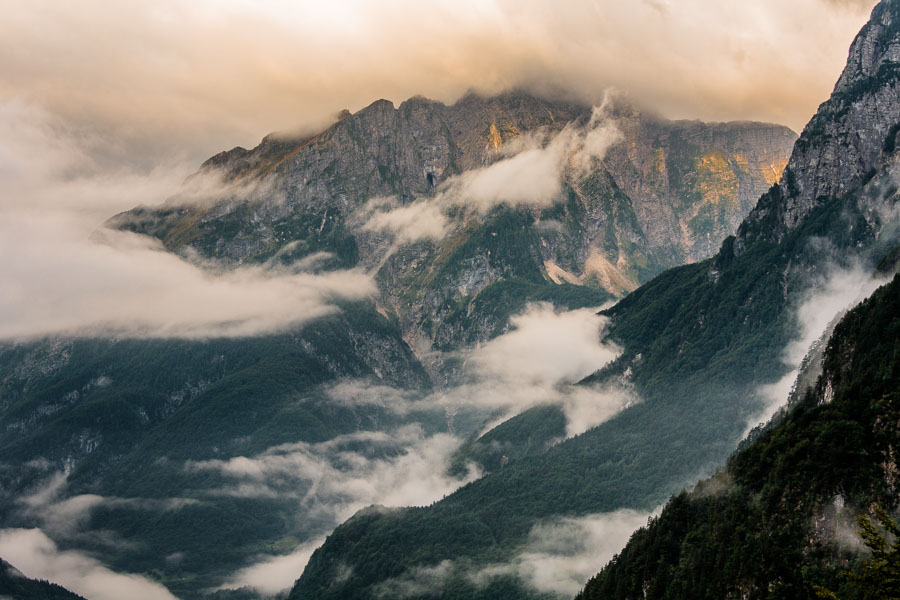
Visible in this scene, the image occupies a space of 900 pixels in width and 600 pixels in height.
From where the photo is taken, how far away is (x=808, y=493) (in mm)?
145000

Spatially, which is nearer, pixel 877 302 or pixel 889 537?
pixel 889 537

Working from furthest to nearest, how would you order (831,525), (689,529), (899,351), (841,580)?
(689,529)
(899,351)
(831,525)
(841,580)

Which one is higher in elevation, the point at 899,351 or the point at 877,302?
the point at 877,302

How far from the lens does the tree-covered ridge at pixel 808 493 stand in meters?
133

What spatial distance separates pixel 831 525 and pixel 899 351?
98.8 ft

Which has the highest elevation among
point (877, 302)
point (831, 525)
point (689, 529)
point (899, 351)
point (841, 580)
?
point (877, 302)

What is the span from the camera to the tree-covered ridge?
13338cm

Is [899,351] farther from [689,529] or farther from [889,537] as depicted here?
[689,529]

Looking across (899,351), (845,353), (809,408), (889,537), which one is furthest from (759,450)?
(889,537)

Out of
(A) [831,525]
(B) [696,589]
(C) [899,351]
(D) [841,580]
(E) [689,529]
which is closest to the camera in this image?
(D) [841,580]

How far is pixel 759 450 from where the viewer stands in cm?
17188

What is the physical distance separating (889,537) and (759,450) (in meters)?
47.2

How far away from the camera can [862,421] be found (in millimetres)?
143750

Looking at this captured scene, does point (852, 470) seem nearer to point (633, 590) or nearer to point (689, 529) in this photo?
point (689, 529)
